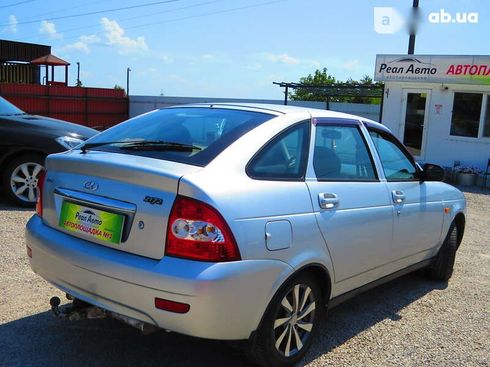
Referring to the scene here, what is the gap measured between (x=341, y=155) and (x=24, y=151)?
16.7 feet

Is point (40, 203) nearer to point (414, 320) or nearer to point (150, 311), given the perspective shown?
point (150, 311)

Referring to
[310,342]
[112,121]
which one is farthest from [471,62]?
[112,121]

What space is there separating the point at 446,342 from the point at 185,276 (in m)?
2.29

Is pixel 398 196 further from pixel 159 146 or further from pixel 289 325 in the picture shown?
pixel 159 146

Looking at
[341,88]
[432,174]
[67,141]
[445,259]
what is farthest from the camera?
[341,88]

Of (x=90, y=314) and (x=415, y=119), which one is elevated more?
(x=415, y=119)

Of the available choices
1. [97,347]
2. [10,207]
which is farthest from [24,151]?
[97,347]

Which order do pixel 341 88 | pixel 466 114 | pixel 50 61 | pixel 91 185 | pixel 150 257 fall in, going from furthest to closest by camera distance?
pixel 50 61, pixel 341 88, pixel 466 114, pixel 91 185, pixel 150 257

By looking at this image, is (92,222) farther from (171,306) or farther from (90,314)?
(171,306)

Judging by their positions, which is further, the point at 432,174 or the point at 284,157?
the point at 432,174

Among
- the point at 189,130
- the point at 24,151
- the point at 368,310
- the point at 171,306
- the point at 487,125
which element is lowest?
the point at 368,310

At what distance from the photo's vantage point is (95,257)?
2887 millimetres

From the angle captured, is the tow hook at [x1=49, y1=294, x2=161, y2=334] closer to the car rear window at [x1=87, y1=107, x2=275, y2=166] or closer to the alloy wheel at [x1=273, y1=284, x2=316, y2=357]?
the alloy wheel at [x1=273, y1=284, x2=316, y2=357]

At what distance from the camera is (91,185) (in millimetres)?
3031
